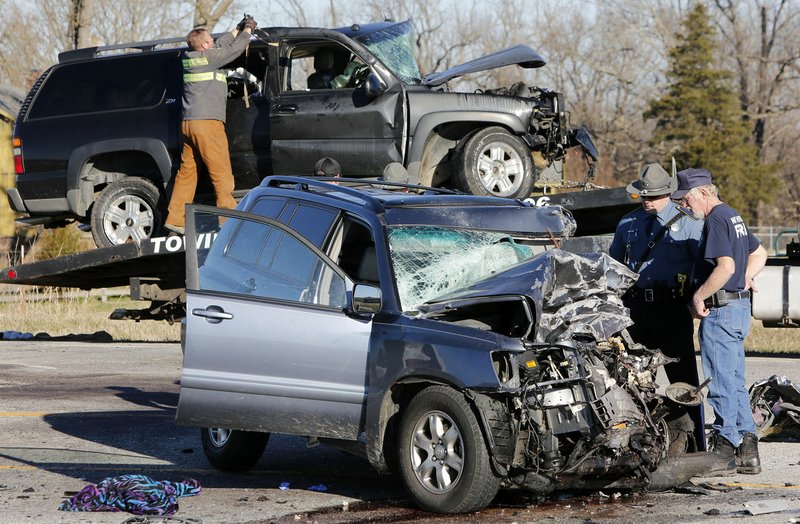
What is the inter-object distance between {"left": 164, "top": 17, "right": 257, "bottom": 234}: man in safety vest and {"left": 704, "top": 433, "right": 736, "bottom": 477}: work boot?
244 inches

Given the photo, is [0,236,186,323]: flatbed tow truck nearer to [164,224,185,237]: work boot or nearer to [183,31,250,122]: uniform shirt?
[164,224,185,237]: work boot

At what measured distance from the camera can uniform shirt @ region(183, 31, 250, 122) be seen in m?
11.8

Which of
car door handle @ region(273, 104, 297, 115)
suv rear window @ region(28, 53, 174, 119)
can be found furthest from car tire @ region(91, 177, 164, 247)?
car door handle @ region(273, 104, 297, 115)

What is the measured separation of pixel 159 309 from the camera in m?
13.3

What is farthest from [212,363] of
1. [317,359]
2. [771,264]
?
[771,264]

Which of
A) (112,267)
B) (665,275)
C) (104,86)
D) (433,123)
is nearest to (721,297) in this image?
(665,275)

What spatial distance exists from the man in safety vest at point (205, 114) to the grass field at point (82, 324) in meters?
5.76

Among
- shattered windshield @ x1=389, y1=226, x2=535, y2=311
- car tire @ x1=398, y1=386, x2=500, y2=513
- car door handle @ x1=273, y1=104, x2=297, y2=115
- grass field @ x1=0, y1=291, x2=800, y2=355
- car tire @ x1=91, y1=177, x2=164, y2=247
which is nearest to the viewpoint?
car tire @ x1=398, y1=386, x2=500, y2=513

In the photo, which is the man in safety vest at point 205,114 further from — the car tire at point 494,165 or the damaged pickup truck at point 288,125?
the car tire at point 494,165

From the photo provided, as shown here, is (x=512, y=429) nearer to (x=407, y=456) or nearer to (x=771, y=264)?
(x=407, y=456)

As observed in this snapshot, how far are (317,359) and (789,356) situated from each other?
927cm

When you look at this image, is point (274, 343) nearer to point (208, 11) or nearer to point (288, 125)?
point (288, 125)

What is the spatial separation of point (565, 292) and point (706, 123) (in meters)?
49.8

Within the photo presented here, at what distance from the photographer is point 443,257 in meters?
7.12
